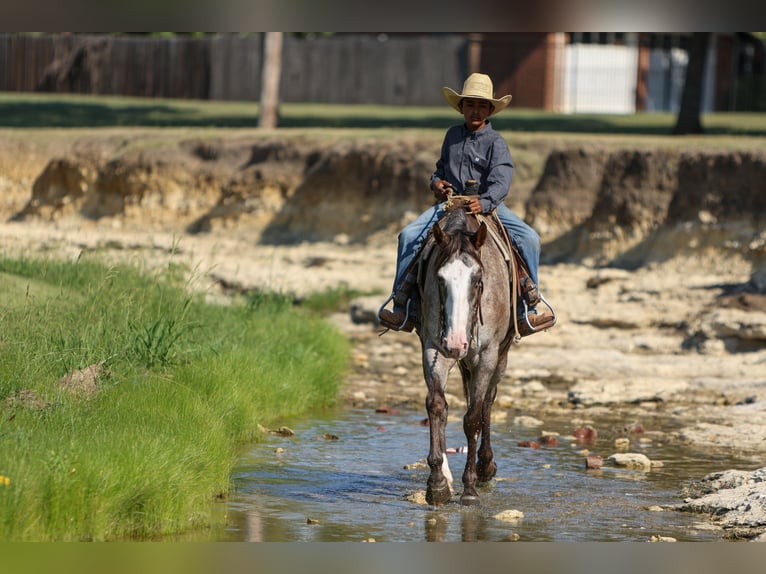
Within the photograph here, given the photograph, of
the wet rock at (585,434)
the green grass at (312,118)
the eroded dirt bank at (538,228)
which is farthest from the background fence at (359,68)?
the wet rock at (585,434)

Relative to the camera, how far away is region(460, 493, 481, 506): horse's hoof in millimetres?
10656

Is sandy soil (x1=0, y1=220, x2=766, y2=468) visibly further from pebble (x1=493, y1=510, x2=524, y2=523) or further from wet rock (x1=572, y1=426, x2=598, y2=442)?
pebble (x1=493, y1=510, x2=524, y2=523)

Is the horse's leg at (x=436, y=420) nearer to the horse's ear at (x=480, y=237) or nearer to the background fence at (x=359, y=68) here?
the horse's ear at (x=480, y=237)

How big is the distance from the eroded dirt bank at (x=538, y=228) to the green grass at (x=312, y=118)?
3762mm

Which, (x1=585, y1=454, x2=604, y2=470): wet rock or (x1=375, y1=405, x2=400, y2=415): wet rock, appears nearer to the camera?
(x1=585, y1=454, x2=604, y2=470): wet rock

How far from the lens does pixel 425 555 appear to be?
28.5 ft

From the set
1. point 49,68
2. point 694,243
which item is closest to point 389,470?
point 694,243

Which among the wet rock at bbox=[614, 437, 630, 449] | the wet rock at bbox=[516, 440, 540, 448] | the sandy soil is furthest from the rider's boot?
the wet rock at bbox=[614, 437, 630, 449]

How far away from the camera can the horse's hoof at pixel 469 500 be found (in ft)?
35.0

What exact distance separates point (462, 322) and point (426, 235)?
1.23 meters

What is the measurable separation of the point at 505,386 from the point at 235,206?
1120 cm

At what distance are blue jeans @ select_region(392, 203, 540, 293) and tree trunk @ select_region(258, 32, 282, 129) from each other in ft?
71.2

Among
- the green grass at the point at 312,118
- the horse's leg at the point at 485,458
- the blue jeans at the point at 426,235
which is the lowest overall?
the horse's leg at the point at 485,458

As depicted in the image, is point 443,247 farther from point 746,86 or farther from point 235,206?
point 746,86
